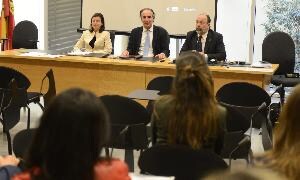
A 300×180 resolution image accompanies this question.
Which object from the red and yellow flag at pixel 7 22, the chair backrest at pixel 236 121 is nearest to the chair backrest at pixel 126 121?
the chair backrest at pixel 236 121

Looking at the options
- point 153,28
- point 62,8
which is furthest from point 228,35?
point 62,8

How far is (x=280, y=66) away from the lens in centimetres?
682

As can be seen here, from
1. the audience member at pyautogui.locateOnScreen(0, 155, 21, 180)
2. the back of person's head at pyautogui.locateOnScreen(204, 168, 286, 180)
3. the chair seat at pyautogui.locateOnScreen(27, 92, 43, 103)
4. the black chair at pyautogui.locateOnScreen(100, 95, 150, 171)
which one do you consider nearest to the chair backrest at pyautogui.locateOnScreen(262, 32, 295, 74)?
the chair seat at pyautogui.locateOnScreen(27, 92, 43, 103)

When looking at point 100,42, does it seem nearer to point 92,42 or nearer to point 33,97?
point 92,42

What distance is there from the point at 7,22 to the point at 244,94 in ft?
17.0

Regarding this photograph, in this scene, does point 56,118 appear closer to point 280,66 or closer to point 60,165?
point 60,165

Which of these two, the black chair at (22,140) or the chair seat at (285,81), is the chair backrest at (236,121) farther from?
the chair seat at (285,81)

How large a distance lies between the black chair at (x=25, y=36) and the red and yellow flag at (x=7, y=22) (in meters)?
0.50

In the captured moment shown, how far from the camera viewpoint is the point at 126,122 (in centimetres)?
386

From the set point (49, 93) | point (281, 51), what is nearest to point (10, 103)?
point (49, 93)

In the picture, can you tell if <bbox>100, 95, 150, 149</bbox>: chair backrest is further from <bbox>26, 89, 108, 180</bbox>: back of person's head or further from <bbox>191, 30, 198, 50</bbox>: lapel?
<bbox>191, 30, 198, 50</bbox>: lapel

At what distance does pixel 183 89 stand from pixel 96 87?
140 inches

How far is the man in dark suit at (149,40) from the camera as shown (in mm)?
6855

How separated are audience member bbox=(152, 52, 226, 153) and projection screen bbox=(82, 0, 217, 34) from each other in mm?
4812
